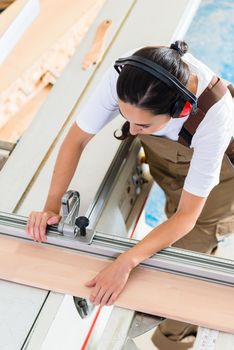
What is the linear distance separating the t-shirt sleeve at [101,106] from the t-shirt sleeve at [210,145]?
0.24m

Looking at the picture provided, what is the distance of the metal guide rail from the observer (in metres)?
1.37

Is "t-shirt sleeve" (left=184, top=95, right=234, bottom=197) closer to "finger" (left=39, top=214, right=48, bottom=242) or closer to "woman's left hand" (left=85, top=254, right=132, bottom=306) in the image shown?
"woman's left hand" (left=85, top=254, right=132, bottom=306)

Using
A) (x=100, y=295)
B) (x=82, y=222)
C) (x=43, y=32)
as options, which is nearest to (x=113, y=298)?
(x=100, y=295)

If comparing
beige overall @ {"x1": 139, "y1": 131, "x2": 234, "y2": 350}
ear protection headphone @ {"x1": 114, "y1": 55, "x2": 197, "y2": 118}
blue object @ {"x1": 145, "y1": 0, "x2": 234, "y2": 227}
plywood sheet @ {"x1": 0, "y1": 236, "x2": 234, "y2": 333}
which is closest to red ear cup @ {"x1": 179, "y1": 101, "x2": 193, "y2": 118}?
ear protection headphone @ {"x1": 114, "y1": 55, "x2": 197, "y2": 118}

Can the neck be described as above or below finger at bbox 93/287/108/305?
above

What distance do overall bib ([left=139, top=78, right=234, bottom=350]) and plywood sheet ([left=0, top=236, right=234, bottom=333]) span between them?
337 millimetres

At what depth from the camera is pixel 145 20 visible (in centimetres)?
221

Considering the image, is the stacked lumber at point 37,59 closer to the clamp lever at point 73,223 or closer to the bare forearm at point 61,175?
the bare forearm at point 61,175

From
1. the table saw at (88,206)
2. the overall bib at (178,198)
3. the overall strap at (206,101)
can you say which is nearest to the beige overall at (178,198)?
the overall bib at (178,198)

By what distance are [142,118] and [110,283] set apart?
0.42 metres

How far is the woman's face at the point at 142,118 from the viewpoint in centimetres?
122

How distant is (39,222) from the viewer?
1.45m

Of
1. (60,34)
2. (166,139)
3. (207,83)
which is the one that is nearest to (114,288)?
(166,139)

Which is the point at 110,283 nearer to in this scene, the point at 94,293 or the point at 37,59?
the point at 94,293
